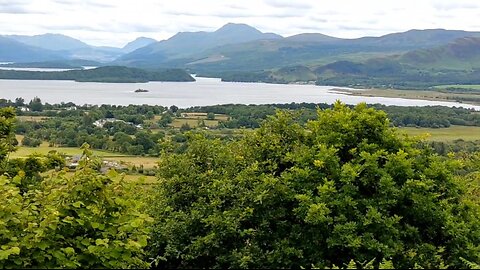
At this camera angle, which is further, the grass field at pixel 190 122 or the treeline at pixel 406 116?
the treeline at pixel 406 116

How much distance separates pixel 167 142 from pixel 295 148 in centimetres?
339

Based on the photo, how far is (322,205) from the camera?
10234 mm

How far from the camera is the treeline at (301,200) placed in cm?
1008

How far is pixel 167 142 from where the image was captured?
14.0 m

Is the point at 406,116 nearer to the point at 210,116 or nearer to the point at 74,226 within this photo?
the point at 210,116

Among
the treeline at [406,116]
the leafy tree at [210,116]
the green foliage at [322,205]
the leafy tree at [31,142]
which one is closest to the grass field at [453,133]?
the treeline at [406,116]

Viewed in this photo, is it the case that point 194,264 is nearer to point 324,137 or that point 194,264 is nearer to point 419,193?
point 324,137

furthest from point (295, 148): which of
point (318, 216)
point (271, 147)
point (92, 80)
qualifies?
point (92, 80)

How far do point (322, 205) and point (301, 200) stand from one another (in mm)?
629

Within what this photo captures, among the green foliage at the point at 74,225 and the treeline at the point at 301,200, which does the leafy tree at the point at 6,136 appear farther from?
the green foliage at the point at 74,225

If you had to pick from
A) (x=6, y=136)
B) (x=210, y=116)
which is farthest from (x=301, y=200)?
(x=210, y=116)

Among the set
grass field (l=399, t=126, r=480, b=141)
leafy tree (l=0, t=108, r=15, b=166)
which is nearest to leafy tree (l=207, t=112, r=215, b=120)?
grass field (l=399, t=126, r=480, b=141)

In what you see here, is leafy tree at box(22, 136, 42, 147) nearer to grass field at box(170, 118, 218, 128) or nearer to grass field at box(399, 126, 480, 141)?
grass field at box(170, 118, 218, 128)

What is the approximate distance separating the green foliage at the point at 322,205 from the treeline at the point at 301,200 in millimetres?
23
